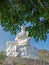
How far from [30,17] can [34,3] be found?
0.89 feet

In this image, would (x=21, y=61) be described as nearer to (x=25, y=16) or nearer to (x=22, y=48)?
(x=22, y=48)

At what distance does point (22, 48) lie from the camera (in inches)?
1592

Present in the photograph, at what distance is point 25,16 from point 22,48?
35.1 metres

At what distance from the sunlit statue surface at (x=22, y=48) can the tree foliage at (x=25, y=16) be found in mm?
33352

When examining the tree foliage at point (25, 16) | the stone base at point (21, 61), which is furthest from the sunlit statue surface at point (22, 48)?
the tree foliage at point (25, 16)

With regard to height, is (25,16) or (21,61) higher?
(25,16)

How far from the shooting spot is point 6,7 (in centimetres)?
530

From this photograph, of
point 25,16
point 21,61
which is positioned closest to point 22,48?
point 21,61

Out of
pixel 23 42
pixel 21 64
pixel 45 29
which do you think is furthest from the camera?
pixel 23 42

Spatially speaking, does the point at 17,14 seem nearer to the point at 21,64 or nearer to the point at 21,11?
the point at 21,11

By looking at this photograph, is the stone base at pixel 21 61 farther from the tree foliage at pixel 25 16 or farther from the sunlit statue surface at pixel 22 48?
the tree foliage at pixel 25 16

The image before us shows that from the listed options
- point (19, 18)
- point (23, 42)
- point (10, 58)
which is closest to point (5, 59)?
point (10, 58)

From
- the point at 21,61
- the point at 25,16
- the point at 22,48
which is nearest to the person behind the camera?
the point at 25,16

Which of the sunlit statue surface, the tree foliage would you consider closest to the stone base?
the sunlit statue surface
